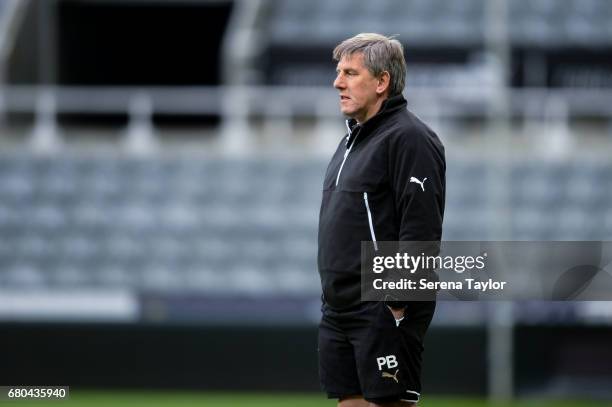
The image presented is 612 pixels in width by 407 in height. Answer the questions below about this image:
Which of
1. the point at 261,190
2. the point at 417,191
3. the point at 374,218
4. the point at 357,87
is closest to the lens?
the point at 417,191

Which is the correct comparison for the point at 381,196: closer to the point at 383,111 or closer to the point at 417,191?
the point at 417,191

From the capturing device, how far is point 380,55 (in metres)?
4.43

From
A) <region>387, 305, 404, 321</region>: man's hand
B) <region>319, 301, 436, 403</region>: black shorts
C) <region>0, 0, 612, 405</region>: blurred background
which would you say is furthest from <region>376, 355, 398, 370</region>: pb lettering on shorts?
<region>0, 0, 612, 405</region>: blurred background

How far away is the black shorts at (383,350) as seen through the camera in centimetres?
432

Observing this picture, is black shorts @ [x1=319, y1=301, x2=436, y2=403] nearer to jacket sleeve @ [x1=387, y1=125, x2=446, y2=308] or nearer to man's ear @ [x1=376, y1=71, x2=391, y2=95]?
jacket sleeve @ [x1=387, y1=125, x2=446, y2=308]

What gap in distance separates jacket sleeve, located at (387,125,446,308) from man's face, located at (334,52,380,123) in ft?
0.69

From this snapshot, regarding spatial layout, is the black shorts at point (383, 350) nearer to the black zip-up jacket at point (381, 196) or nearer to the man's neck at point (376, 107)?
the black zip-up jacket at point (381, 196)

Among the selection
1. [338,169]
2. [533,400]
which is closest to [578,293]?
[338,169]

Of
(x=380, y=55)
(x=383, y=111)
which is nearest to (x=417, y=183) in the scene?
(x=383, y=111)

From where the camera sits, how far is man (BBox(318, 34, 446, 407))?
4305 millimetres

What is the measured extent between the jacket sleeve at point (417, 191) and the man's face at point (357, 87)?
21 centimetres

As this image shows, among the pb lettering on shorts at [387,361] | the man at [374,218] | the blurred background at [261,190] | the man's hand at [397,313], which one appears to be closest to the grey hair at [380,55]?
the man at [374,218]

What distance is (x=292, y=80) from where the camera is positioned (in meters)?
15.4

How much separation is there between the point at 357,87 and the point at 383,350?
92cm
